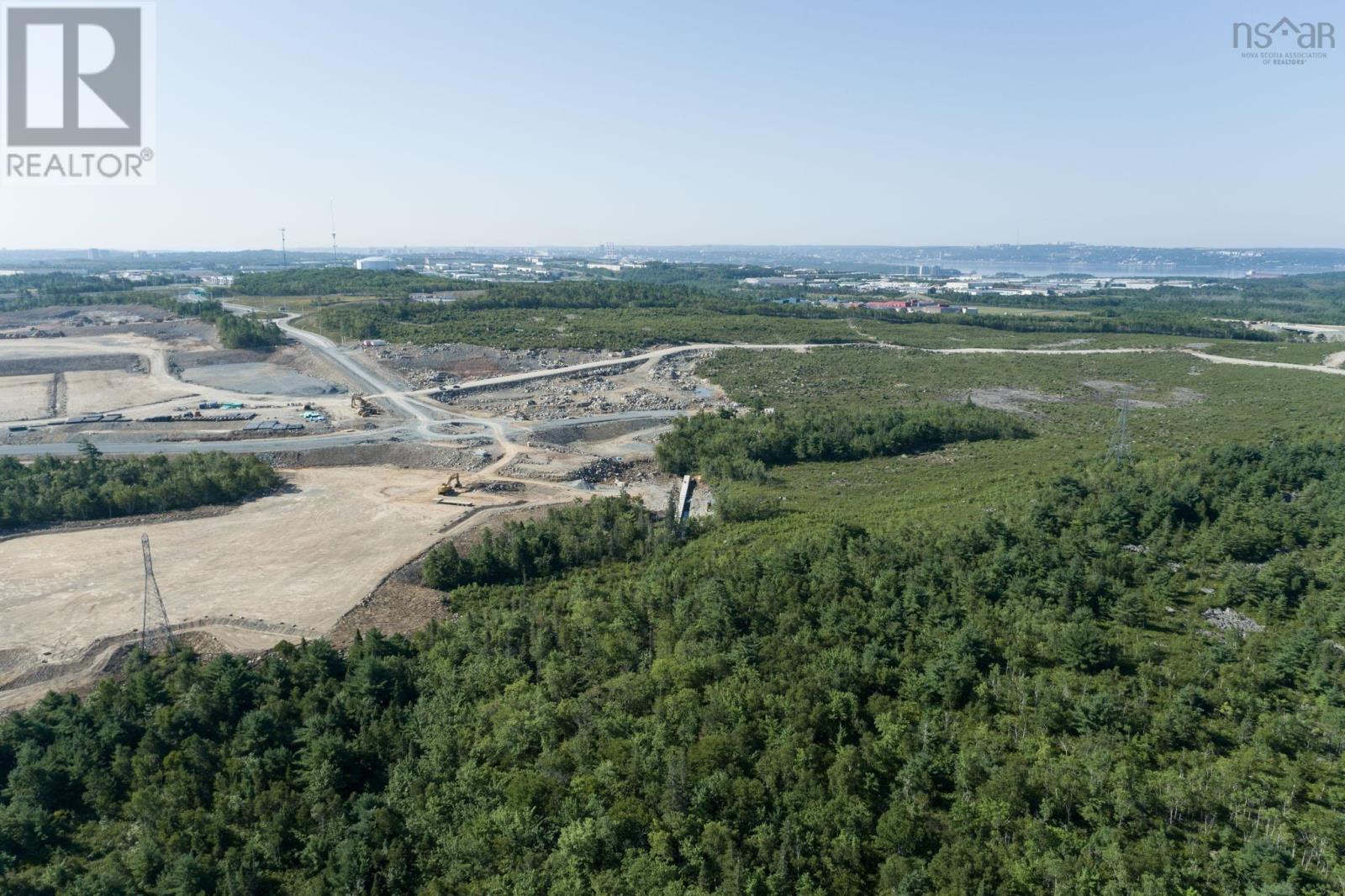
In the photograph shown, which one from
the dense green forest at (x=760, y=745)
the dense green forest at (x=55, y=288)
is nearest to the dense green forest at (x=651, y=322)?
the dense green forest at (x=55, y=288)

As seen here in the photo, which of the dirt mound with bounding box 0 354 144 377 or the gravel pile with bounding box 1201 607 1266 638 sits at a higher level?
the dirt mound with bounding box 0 354 144 377

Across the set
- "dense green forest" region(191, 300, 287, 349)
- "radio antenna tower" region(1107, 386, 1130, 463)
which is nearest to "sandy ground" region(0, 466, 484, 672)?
"radio antenna tower" region(1107, 386, 1130, 463)

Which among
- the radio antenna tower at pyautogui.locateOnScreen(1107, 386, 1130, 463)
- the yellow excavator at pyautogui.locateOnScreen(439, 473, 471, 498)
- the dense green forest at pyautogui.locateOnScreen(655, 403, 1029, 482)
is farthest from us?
the dense green forest at pyautogui.locateOnScreen(655, 403, 1029, 482)

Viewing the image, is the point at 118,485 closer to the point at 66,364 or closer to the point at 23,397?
the point at 23,397

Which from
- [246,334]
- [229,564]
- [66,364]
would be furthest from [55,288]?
[229,564]

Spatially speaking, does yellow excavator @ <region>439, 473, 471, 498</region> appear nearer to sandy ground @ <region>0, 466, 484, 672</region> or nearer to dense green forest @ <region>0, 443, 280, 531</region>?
sandy ground @ <region>0, 466, 484, 672</region>
